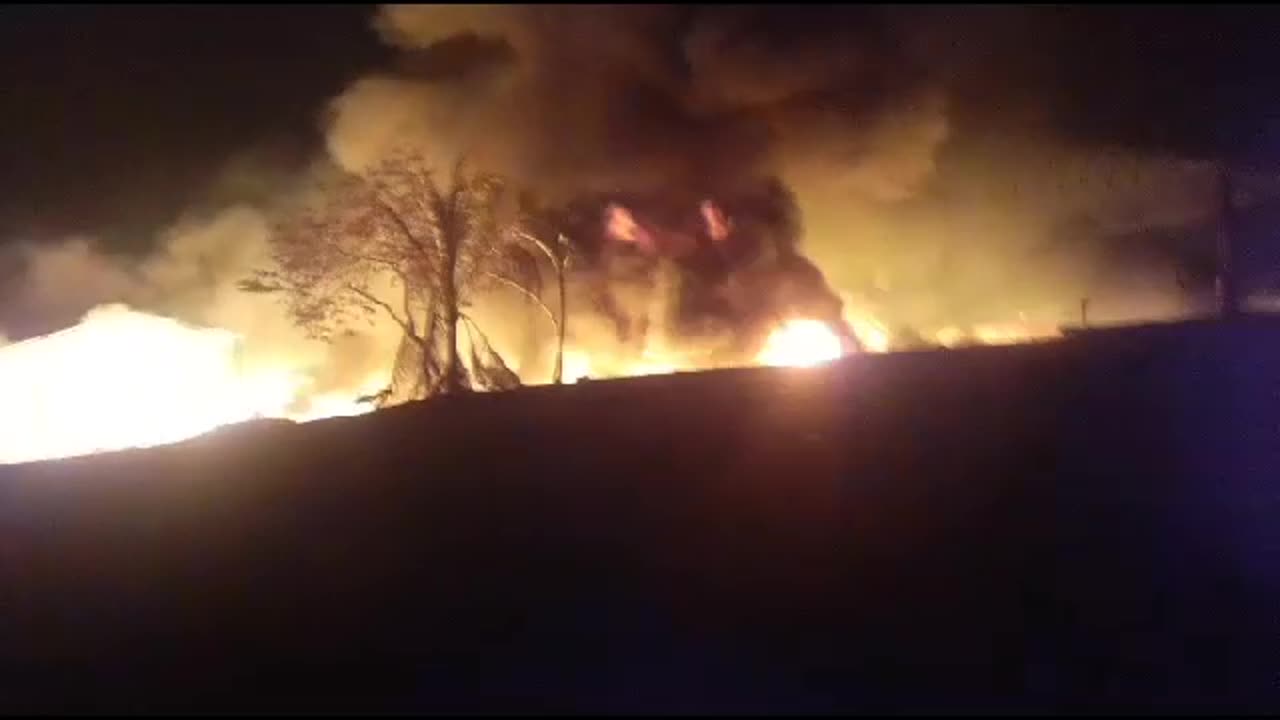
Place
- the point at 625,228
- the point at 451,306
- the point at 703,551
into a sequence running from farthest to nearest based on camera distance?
the point at 625,228 < the point at 451,306 < the point at 703,551

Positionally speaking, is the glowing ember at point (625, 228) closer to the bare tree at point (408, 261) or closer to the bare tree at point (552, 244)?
the bare tree at point (552, 244)

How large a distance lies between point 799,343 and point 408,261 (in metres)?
5.87

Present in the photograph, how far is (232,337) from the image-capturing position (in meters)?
19.4

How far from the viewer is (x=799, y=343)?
19.4 m

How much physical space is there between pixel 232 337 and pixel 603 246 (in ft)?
18.5

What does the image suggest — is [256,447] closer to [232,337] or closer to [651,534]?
[651,534]

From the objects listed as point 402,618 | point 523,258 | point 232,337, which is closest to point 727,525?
point 402,618

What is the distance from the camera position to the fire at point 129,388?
1806cm

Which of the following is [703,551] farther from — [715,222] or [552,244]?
[715,222]

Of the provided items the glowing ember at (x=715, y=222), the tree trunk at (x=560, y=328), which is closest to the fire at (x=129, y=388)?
the tree trunk at (x=560, y=328)

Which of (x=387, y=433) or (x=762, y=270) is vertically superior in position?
(x=762, y=270)

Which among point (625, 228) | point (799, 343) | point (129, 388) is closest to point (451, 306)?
point (625, 228)

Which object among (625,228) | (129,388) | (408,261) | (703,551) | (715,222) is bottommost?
(703,551)

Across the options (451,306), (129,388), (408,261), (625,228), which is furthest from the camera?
(625,228)
